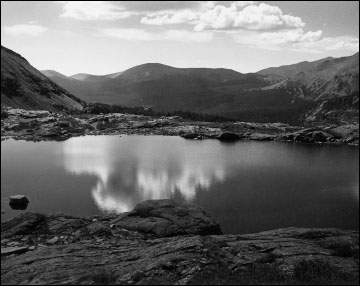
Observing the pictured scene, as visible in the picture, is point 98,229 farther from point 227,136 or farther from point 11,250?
point 227,136

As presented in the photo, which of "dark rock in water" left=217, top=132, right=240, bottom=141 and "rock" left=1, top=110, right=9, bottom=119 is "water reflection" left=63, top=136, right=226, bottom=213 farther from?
"rock" left=1, top=110, right=9, bottom=119

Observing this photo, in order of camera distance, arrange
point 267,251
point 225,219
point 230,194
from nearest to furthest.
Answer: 1. point 267,251
2. point 225,219
3. point 230,194

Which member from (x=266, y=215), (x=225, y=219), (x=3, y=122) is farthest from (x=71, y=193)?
(x=3, y=122)

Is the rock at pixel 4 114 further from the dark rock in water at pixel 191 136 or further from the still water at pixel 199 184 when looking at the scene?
the dark rock in water at pixel 191 136

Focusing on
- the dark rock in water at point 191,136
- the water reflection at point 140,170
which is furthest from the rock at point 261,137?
the water reflection at point 140,170

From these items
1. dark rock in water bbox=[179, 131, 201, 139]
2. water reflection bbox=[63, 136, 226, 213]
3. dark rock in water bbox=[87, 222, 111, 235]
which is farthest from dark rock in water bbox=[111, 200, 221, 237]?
dark rock in water bbox=[179, 131, 201, 139]

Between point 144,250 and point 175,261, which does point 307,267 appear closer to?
point 175,261
